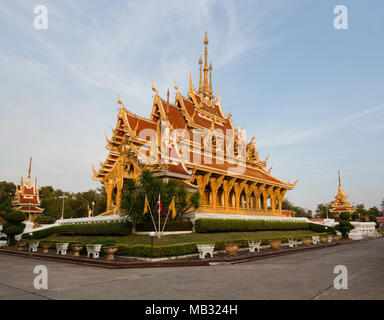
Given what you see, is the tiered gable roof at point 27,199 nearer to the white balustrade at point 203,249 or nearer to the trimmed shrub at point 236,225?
the trimmed shrub at point 236,225

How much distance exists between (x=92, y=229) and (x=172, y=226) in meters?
6.45

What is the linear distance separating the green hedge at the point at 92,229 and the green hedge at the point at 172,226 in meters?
0.72

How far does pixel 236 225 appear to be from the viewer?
66.9ft

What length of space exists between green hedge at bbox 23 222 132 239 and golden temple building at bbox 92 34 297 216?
276 centimetres

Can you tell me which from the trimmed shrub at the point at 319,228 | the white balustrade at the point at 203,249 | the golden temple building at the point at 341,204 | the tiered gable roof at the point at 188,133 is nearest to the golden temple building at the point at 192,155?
the tiered gable roof at the point at 188,133

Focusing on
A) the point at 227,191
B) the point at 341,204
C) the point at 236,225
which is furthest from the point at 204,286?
the point at 341,204

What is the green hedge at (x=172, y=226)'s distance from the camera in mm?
16781

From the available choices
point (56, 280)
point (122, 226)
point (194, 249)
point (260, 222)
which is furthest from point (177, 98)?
point (56, 280)

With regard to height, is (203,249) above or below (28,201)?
below

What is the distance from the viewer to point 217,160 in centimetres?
3106

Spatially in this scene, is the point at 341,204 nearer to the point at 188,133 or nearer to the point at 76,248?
the point at 188,133

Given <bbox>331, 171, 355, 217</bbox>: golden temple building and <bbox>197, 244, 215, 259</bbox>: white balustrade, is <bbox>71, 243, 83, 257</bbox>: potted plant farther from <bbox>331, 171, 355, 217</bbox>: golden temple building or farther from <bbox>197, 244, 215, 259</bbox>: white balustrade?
<bbox>331, 171, 355, 217</bbox>: golden temple building
